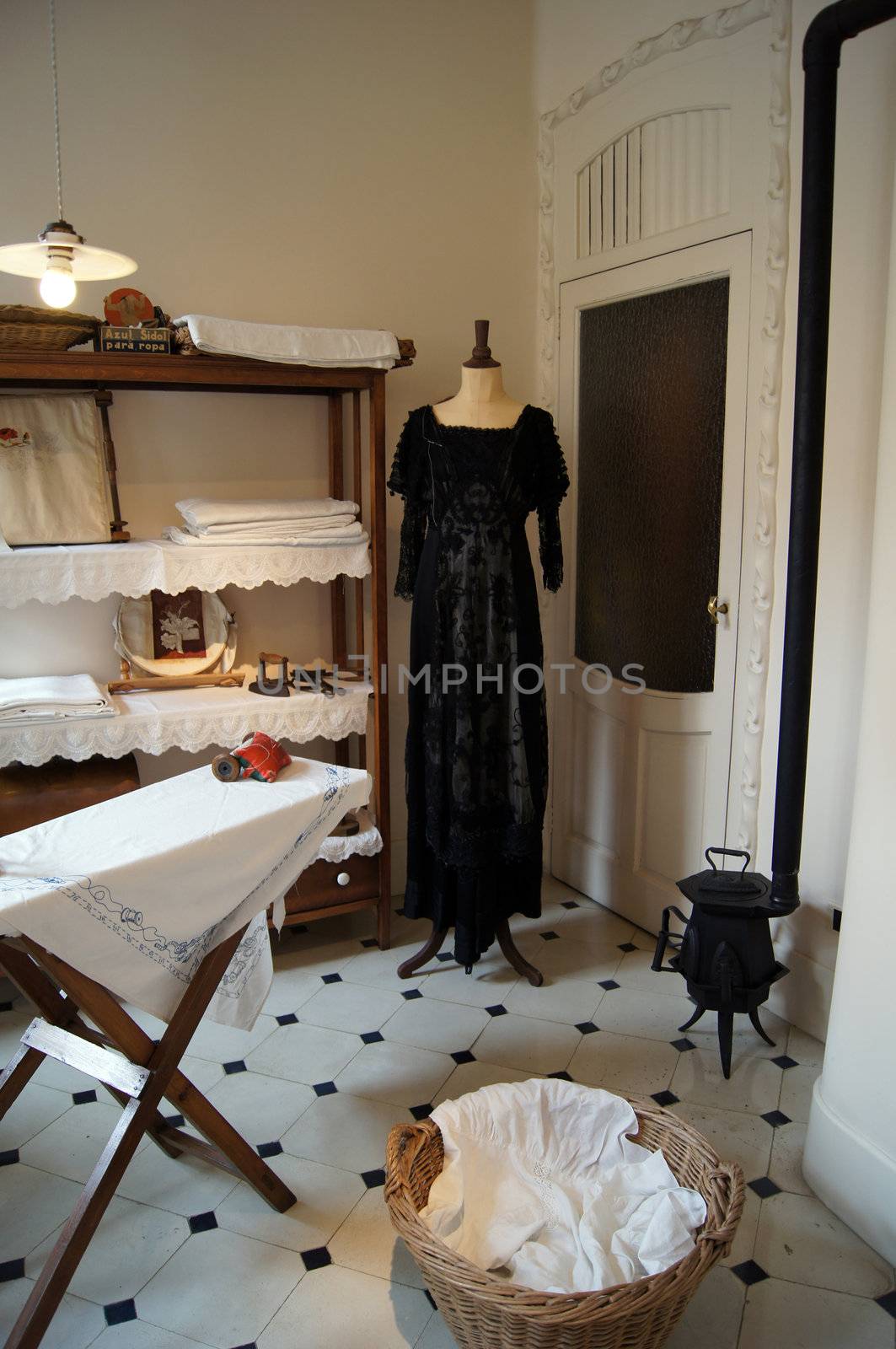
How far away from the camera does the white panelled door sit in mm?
3002

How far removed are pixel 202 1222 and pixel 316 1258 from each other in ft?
0.89

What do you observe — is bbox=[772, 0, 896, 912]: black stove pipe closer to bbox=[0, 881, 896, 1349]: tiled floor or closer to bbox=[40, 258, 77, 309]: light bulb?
bbox=[0, 881, 896, 1349]: tiled floor

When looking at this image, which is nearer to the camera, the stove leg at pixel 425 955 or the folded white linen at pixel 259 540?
the folded white linen at pixel 259 540

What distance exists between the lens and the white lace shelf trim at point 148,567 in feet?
9.12

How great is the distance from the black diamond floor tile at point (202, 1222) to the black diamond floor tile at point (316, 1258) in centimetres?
22

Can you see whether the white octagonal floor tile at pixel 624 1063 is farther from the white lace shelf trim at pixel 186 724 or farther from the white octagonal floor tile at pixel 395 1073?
the white lace shelf trim at pixel 186 724

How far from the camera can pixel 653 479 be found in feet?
10.7

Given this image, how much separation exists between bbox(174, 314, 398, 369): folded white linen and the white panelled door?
81cm

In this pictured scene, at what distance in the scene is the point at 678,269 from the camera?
3.05 metres

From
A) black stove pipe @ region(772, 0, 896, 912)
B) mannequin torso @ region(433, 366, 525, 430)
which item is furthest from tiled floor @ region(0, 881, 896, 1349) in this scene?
mannequin torso @ region(433, 366, 525, 430)

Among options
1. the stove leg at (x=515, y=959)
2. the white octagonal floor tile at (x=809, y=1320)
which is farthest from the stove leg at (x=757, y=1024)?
the white octagonal floor tile at (x=809, y=1320)

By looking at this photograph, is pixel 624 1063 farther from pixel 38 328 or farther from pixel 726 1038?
pixel 38 328

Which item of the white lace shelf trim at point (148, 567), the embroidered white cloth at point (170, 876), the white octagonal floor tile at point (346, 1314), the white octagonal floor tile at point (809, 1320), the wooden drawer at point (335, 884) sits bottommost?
the white octagonal floor tile at point (346, 1314)

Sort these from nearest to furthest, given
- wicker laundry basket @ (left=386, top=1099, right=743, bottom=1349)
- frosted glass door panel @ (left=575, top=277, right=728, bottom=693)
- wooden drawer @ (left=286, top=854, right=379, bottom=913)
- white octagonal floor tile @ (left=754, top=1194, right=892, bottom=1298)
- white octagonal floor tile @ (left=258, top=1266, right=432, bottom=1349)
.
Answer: wicker laundry basket @ (left=386, top=1099, right=743, bottom=1349) → white octagonal floor tile @ (left=258, top=1266, right=432, bottom=1349) → white octagonal floor tile @ (left=754, top=1194, right=892, bottom=1298) → frosted glass door panel @ (left=575, top=277, right=728, bottom=693) → wooden drawer @ (left=286, top=854, right=379, bottom=913)
